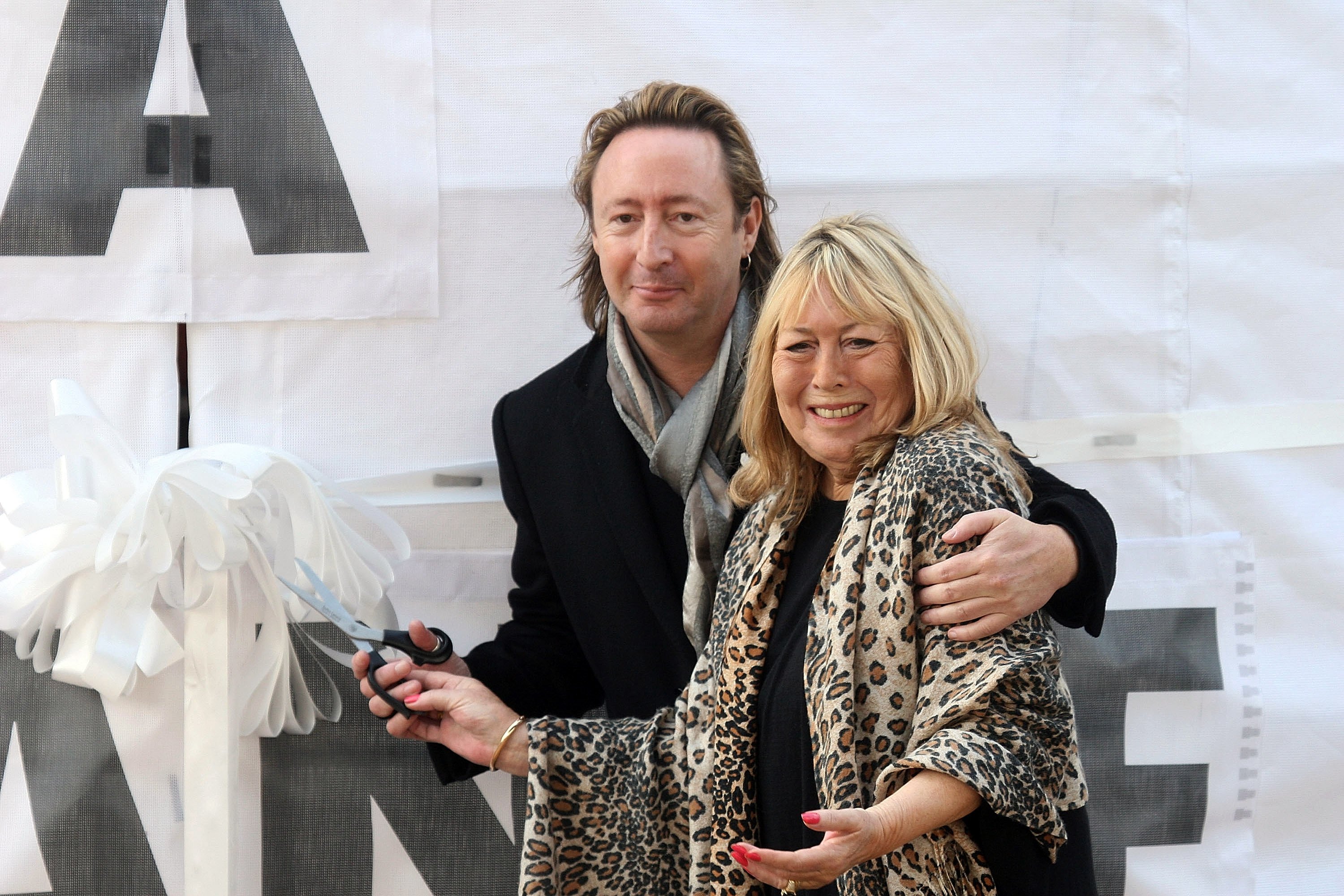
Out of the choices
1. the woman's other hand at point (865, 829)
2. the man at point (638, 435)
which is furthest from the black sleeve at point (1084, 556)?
the woman's other hand at point (865, 829)

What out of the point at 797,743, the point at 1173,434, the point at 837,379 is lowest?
the point at 797,743

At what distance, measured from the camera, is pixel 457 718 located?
1.43 metres

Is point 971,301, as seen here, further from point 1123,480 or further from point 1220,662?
point 1220,662

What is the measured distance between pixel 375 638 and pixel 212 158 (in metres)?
0.82

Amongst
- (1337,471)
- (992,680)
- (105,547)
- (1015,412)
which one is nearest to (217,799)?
(105,547)

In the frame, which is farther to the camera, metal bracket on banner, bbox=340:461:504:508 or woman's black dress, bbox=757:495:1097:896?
metal bracket on banner, bbox=340:461:504:508

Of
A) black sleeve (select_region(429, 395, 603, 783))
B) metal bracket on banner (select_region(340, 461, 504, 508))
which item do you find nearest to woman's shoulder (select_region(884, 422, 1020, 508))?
black sleeve (select_region(429, 395, 603, 783))

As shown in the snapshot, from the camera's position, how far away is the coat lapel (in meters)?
1.52

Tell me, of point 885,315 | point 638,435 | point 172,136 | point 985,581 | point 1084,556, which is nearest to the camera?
point 985,581

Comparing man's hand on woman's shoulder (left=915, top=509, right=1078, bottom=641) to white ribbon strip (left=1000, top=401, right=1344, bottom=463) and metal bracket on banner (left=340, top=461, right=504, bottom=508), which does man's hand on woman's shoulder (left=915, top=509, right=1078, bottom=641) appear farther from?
metal bracket on banner (left=340, top=461, right=504, bottom=508)

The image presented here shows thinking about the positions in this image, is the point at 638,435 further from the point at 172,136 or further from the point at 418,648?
the point at 172,136

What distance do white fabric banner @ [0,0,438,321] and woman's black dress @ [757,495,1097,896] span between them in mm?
893

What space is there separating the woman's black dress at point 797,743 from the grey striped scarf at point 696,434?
0.72 ft

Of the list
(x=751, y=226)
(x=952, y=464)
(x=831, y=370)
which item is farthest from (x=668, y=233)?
(x=952, y=464)
